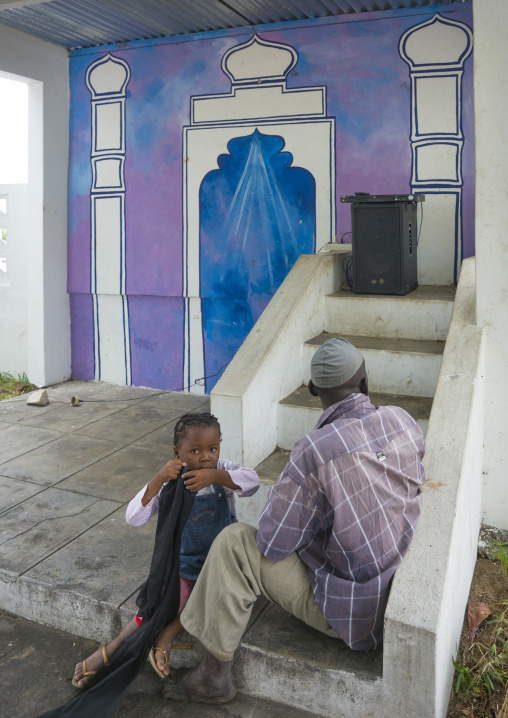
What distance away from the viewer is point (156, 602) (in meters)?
2.82

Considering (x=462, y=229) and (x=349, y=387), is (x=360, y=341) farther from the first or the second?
(x=349, y=387)

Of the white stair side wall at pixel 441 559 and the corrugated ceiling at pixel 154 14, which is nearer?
the white stair side wall at pixel 441 559

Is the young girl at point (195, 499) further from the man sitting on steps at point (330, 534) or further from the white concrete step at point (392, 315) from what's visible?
the white concrete step at point (392, 315)

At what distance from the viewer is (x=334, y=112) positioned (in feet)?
20.3

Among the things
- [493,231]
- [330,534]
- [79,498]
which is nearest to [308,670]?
[330,534]

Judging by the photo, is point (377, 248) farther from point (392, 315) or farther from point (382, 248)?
point (392, 315)

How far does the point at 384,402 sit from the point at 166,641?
2169 millimetres

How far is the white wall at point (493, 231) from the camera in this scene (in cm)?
380

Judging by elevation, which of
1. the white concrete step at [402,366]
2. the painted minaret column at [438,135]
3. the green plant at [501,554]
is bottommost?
the green plant at [501,554]

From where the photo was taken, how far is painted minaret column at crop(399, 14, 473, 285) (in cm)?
571

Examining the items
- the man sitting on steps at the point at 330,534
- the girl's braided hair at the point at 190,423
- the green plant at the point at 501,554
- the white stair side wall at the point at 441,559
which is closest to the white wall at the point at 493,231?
the green plant at the point at 501,554

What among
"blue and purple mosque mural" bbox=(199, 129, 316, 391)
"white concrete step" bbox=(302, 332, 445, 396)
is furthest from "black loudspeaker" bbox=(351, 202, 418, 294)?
"blue and purple mosque mural" bbox=(199, 129, 316, 391)

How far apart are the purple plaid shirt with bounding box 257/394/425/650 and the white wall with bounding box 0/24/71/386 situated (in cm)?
571

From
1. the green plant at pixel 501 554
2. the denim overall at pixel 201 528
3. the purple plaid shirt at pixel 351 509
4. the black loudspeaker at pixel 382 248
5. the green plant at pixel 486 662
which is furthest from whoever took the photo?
the black loudspeaker at pixel 382 248
